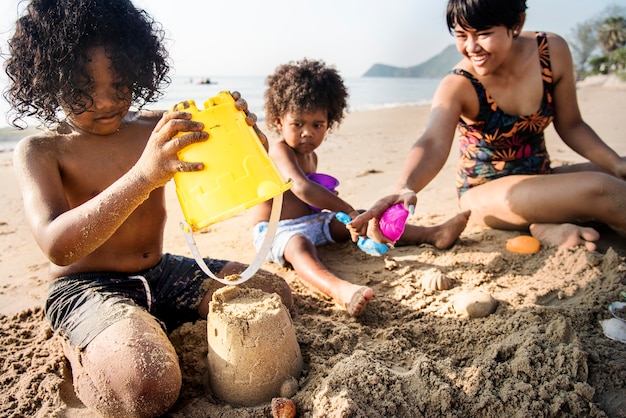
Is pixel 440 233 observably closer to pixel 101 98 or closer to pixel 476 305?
pixel 476 305

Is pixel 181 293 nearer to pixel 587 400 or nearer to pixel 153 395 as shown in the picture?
pixel 153 395

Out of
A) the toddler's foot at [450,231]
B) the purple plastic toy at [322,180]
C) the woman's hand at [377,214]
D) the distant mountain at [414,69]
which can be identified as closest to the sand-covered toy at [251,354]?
the woman's hand at [377,214]

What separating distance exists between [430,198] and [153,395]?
9.39 ft

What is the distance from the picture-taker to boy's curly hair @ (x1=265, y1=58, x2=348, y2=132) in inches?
123

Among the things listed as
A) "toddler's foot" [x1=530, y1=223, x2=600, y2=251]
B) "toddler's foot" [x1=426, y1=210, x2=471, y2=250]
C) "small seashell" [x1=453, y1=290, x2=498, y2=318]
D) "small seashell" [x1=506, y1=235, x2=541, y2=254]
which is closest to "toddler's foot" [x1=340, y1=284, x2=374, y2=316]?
"small seashell" [x1=453, y1=290, x2=498, y2=318]

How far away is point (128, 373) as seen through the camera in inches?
57.8

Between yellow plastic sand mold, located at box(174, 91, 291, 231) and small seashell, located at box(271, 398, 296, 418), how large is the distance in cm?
57

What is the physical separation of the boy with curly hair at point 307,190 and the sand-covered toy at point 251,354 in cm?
65

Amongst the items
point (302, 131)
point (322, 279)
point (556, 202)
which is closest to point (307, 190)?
point (302, 131)

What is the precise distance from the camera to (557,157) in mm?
4965

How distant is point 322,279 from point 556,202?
135 centimetres

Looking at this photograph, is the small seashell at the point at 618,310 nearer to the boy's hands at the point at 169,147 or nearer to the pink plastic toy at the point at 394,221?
the pink plastic toy at the point at 394,221

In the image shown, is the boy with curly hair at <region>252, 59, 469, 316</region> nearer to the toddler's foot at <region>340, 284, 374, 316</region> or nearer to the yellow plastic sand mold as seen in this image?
the toddler's foot at <region>340, 284, 374, 316</region>

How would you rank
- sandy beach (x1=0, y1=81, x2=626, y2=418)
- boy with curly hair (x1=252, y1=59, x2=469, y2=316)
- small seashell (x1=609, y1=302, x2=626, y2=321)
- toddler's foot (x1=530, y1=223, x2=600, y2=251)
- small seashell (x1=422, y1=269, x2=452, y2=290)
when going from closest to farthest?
sandy beach (x1=0, y1=81, x2=626, y2=418) < small seashell (x1=609, y1=302, x2=626, y2=321) < small seashell (x1=422, y1=269, x2=452, y2=290) < toddler's foot (x1=530, y1=223, x2=600, y2=251) < boy with curly hair (x1=252, y1=59, x2=469, y2=316)
